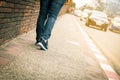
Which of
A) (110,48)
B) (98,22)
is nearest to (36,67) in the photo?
(110,48)

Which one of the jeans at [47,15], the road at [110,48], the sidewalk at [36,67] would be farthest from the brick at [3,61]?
the road at [110,48]

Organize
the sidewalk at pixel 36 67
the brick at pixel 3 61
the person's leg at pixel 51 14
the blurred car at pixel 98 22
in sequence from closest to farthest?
the sidewalk at pixel 36 67 < the brick at pixel 3 61 < the person's leg at pixel 51 14 < the blurred car at pixel 98 22

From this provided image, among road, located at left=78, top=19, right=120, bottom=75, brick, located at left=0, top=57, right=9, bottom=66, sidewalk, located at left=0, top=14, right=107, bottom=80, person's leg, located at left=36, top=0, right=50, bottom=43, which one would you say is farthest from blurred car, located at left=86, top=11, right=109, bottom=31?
brick, located at left=0, top=57, right=9, bottom=66

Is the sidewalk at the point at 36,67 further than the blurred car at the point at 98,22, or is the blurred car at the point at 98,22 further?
the blurred car at the point at 98,22

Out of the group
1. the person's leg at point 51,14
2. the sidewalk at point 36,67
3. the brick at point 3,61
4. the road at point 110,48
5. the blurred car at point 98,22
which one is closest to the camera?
the sidewalk at point 36,67

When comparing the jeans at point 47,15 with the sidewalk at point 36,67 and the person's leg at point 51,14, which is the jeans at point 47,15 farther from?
the sidewalk at point 36,67

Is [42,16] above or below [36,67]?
above

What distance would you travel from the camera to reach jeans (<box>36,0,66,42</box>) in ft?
14.7

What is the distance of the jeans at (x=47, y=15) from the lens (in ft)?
14.7

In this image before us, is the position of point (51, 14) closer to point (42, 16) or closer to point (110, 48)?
point (42, 16)

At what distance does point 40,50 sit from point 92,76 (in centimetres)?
115

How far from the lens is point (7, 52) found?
3.56 m

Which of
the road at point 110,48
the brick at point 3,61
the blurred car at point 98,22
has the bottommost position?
the blurred car at point 98,22

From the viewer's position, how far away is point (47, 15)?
464 centimetres
